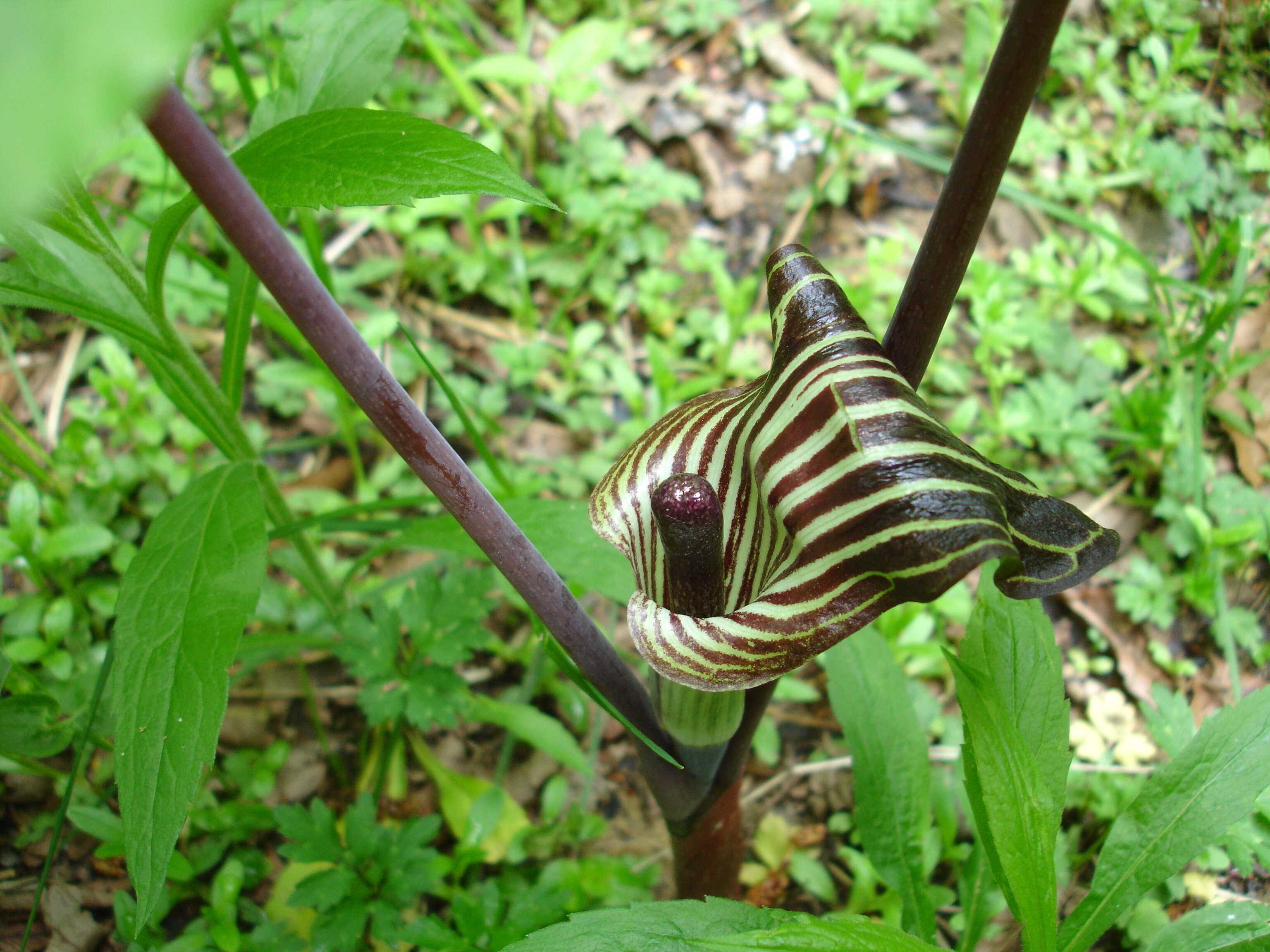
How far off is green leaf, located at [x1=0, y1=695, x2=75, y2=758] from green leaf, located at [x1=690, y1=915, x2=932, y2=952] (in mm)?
1261

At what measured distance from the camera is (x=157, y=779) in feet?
3.30

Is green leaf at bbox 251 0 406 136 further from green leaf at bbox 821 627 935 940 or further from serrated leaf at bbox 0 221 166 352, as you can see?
green leaf at bbox 821 627 935 940

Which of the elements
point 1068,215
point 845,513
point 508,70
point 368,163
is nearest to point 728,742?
point 845,513

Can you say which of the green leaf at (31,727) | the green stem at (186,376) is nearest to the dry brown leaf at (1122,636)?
the green stem at (186,376)

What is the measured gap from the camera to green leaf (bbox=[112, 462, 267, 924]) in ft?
3.26

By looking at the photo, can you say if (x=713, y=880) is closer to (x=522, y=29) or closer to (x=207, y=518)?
(x=207, y=518)

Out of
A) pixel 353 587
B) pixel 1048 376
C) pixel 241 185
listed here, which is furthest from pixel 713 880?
pixel 1048 376

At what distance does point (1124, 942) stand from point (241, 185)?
2.13 metres

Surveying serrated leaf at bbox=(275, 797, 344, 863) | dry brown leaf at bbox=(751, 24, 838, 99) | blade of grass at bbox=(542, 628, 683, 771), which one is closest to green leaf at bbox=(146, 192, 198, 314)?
blade of grass at bbox=(542, 628, 683, 771)

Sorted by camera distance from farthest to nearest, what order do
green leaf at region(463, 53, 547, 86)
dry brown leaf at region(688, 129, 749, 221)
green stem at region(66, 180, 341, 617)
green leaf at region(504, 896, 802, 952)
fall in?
dry brown leaf at region(688, 129, 749, 221) → green leaf at region(463, 53, 547, 86) → green stem at region(66, 180, 341, 617) → green leaf at region(504, 896, 802, 952)

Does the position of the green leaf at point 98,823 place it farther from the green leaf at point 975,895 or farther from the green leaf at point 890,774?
the green leaf at point 975,895

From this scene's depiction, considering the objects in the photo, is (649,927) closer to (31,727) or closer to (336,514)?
(336,514)

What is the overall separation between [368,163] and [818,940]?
3.54ft

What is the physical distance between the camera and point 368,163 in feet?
3.11
